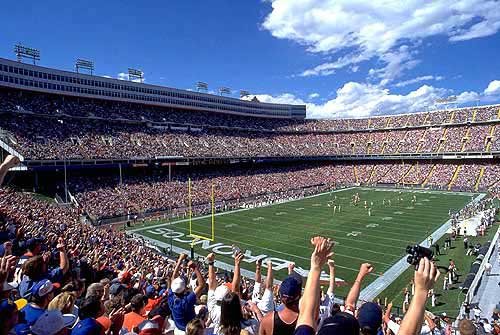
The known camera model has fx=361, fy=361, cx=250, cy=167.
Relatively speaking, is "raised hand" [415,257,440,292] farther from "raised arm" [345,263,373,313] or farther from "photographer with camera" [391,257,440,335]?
"raised arm" [345,263,373,313]

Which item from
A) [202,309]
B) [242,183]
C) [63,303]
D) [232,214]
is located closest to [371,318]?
[202,309]

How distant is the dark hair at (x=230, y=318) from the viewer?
2.82 meters

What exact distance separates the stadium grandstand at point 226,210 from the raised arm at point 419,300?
0.01 metres

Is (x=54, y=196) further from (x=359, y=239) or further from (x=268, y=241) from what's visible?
(x=359, y=239)

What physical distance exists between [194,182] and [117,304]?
127 feet

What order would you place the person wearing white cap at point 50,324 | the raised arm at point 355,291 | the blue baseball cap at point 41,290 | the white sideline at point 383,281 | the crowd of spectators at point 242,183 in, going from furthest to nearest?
1. the crowd of spectators at point 242,183
2. the white sideline at point 383,281
3. the blue baseball cap at point 41,290
4. the raised arm at point 355,291
5. the person wearing white cap at point 50,324

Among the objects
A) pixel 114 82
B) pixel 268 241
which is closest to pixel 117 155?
pixel 114 82

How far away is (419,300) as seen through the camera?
2.00 metres

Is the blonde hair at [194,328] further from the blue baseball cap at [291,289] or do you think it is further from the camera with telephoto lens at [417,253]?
the camera with telephoto lens at [417,253]

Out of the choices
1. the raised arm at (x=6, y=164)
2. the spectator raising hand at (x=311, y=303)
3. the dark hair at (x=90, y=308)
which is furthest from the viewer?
the raised arm at (x=6, y=164)

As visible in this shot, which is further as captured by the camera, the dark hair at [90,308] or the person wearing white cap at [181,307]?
the person wearing white cap at [181,307]

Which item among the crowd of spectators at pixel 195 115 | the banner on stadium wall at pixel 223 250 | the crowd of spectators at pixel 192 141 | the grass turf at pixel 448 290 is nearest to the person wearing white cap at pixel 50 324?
the grass turf at pixel 448 290

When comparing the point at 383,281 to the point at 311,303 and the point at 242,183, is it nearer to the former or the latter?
the point at 311,303

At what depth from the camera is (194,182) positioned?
42.8m
